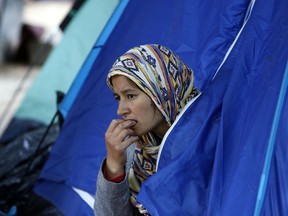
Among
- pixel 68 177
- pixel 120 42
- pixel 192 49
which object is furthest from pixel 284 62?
pixel 68 177

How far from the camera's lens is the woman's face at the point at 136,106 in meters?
1.34

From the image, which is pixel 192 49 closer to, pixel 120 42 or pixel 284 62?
pixel 120 42

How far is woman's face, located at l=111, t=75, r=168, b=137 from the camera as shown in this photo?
1343 mm

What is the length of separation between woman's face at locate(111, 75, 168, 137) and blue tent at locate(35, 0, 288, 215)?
0.06 meters

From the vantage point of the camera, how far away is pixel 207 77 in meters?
1.75

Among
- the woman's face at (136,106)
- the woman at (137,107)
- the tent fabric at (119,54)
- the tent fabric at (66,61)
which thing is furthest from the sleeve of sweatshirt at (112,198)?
the tent fabric at (66,61)

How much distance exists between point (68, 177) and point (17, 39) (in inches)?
187

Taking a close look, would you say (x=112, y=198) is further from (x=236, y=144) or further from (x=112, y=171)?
(x=236, y=144)

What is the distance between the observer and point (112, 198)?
1.38 meters

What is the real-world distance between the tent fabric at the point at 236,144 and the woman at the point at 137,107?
0.06 meters

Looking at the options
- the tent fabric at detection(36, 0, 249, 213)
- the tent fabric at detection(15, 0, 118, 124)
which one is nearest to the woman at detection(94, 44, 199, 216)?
the tent fabric at detection(36, 0, 249, 213)

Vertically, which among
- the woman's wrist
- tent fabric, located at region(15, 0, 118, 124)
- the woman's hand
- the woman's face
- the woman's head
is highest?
the woman's head

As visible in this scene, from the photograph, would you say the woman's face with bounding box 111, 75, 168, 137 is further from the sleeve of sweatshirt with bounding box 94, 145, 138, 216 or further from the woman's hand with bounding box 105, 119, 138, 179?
the sleeve of sweatshirt with bounding box 94, 145, 138, 216

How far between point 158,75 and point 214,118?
184 mm
